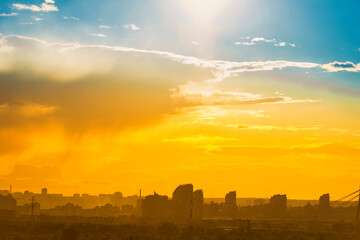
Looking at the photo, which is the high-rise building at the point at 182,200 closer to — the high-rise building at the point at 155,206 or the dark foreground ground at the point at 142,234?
the high-rise building at the point at 155,206

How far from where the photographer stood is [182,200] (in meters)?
191

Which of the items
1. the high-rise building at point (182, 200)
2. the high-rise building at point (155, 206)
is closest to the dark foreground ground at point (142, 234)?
the high-rise building at point (182, 200)

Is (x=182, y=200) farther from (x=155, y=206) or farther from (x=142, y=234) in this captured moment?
(x=142, y=234)

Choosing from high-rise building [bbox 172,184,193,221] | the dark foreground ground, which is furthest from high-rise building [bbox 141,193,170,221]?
the dark foreground ground

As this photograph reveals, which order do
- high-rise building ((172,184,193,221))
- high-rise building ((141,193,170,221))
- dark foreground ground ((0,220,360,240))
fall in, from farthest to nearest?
high-rise building ((141,193,170,221)) < high-rise building ((172,184,193,221)) < dark foreground ground ((0,220,360,240))

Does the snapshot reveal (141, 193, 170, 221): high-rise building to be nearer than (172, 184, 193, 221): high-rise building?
No

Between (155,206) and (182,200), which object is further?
(182,200)

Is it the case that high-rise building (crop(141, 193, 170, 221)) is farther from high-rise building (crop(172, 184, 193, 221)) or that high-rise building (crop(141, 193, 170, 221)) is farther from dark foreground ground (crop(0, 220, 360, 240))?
dark foreground ground (crop(0, 220, 360, 240))

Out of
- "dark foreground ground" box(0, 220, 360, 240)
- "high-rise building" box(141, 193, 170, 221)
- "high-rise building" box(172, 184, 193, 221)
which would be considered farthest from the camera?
"high-rise building" box(141, 193, 170, 221)

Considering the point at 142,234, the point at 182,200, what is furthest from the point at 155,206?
the point at 142,234

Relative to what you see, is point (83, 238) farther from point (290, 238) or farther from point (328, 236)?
point (328, 236)

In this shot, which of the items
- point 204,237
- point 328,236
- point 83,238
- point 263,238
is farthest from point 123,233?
point 328,236

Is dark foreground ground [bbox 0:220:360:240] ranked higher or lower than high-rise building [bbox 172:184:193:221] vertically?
lower

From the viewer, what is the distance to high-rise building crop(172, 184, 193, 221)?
610ft
